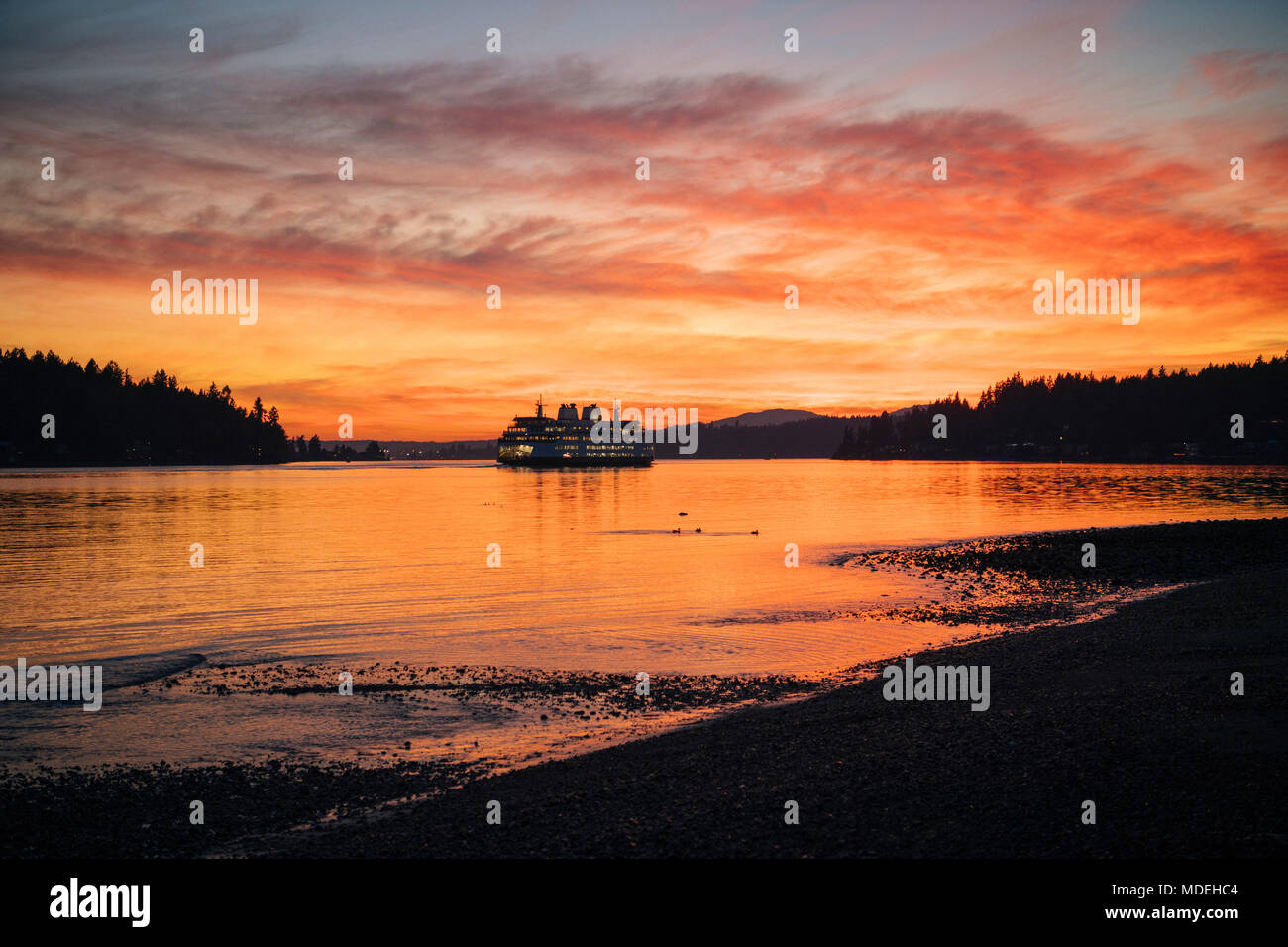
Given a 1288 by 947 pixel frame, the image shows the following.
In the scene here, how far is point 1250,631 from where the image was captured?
1727 cm

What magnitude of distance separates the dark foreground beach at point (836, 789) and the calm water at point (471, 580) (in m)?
6.70

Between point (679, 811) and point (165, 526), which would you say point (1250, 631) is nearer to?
point (679, 811)

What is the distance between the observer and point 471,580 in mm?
34312

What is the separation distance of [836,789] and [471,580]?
2665 centimetres

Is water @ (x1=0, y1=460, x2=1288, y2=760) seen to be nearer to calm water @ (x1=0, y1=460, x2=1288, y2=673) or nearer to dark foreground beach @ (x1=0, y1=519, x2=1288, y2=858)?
calm water @ (x1=0, y1=460, x2=1288, y2=673)

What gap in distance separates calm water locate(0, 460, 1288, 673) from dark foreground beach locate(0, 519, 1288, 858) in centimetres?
670

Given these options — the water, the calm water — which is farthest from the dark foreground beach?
the calm water

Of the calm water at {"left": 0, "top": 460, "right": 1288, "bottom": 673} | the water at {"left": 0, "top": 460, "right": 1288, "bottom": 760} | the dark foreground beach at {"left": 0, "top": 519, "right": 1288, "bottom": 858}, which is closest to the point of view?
the dark foreground beach at {"left": 0, "top": 519, "right": 1288, "bottom": 858}

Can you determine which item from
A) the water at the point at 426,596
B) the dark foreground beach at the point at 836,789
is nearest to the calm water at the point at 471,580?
the water at the point at 426,596

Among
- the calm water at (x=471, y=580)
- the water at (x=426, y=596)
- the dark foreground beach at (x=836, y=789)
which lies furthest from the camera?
the calm water at (x=471, y=580)

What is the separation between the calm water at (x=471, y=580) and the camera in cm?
2145

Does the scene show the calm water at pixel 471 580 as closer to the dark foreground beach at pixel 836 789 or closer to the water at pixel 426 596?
the water at pixel 426 596

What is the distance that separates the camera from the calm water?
2145cm
